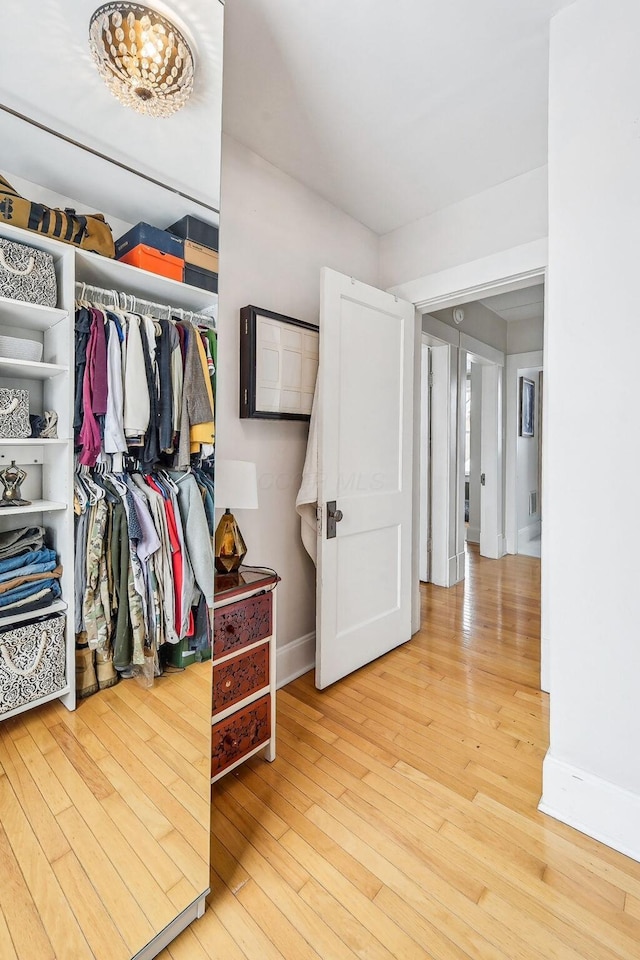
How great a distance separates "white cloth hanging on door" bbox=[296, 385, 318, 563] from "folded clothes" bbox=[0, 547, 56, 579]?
1459 millimetres

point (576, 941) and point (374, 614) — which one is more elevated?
point (374, 614)

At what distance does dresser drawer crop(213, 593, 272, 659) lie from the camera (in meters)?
1.51

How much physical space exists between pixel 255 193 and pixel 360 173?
55 cm

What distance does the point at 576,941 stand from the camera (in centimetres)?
113

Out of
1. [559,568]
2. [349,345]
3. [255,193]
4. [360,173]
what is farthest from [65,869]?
[360,173]

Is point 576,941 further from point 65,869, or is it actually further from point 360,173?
point 360,173

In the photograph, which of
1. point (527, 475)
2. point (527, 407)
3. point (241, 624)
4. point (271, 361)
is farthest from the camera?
point (527, 475)

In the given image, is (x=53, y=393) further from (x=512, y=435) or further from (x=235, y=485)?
(x=512, y=435)

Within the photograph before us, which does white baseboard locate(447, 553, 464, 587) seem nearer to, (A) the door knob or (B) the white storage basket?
(A) the door knob

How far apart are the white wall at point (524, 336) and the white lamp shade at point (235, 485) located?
4.13 m

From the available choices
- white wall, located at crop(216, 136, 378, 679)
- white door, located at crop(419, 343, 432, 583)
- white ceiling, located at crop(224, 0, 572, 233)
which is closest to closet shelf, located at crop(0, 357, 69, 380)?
white wall, located at crop(216, 136, 378, 679)

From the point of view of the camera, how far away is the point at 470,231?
2449 millimetres

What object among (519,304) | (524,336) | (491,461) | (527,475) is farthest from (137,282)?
(527,475)

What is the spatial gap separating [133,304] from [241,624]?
110 centimetres
